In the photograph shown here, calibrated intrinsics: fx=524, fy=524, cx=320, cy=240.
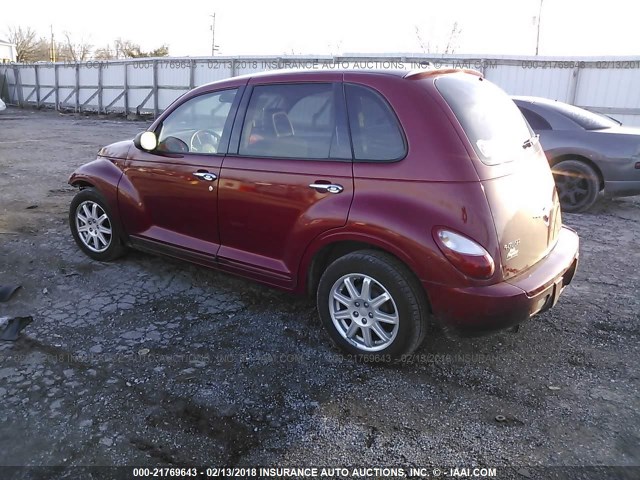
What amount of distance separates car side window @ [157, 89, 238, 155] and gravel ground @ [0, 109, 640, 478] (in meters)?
1.20

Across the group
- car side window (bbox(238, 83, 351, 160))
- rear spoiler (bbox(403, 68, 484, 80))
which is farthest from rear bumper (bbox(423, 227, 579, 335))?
rear spoiler (bbox(403, 68, 484, 80))

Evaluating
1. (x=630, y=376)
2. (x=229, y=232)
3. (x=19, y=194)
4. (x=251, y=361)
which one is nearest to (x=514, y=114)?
(x=630, y=376)

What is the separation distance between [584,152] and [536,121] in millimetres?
759

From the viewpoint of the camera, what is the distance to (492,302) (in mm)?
2838

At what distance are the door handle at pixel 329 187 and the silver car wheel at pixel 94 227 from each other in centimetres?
239

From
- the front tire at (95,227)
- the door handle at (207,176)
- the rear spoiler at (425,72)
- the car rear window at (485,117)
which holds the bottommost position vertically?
the front tire at (95,227)

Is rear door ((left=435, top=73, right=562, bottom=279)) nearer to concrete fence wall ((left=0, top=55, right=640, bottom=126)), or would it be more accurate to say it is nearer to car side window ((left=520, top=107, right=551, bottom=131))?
concrete fence wall ((left=0, top=55, right=640, bottom=126))

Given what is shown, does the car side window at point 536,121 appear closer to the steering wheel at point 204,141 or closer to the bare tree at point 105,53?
the steering wheel at point 204,141

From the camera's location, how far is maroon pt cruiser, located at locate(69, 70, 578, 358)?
289cm

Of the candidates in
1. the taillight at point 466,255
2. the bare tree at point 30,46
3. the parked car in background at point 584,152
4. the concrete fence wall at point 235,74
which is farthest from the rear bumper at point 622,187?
the bare tree at point 30,46

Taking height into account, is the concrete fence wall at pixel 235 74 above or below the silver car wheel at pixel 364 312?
above

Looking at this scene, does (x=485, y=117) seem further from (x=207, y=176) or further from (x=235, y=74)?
(x=235, y=74)

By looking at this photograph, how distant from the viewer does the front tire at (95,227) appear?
4.75 m

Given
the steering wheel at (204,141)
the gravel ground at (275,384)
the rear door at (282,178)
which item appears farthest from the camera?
the steering wheel at (204,141)
